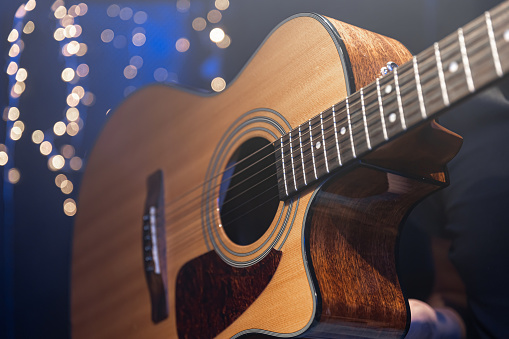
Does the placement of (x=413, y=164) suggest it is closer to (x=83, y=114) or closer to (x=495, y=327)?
(x=495, y=327)

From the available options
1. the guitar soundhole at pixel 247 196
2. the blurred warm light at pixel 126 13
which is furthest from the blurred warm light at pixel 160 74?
the guitar soundhole at pixel 247 196

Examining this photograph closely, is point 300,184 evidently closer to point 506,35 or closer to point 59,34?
point 506,35

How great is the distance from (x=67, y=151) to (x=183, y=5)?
25.6 inches

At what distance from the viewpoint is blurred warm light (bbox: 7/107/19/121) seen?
1442 mm

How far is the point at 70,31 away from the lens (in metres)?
1.58

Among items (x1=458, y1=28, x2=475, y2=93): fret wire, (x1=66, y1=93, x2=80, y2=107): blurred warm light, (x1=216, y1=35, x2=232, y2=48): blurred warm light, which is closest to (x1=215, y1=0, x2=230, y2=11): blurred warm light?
(x1=216, y1=35, x2=232, y2=48): blurred warm light

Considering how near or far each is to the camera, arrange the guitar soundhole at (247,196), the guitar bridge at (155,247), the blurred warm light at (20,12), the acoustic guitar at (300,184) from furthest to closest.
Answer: the blurred warm light at (20,12)
the guitar bridge at (155,247)
the guitar soundhole at (247,196)
the acoustic guitar at (300,184)

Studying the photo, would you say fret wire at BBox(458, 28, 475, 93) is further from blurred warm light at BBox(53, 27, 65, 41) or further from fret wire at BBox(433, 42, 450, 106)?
blurred warm light at BBox(53, 27, 65, 41)

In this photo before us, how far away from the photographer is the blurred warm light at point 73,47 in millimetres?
1565

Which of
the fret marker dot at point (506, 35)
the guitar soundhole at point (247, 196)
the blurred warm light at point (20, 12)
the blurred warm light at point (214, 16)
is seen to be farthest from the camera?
the blurred warm light at point (214, 16)

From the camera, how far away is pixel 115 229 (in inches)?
47.9

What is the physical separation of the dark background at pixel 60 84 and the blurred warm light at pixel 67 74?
0.06ft

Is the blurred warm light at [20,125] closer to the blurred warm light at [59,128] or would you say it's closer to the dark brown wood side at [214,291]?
the blurred warm light at [59,128]

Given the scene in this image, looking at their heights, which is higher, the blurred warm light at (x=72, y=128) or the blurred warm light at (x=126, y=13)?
the blurred warm light at (x=126, y=13)
